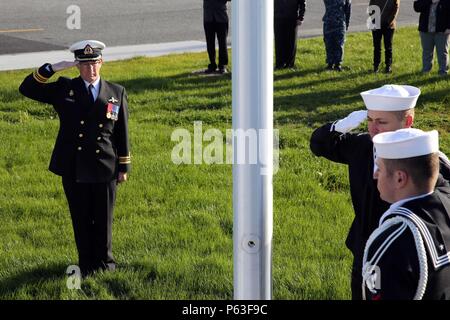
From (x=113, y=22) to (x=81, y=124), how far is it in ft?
42.1

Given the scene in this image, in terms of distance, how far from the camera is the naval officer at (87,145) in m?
6.94

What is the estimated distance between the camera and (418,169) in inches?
155

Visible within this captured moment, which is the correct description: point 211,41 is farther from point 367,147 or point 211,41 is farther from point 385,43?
point 367,147

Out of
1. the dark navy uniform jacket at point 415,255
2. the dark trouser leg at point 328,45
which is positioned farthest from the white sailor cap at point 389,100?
the dark trouser leg at point 328,45

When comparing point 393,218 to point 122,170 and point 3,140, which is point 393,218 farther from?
point 3,140

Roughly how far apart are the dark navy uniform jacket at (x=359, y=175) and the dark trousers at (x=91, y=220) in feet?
6.96

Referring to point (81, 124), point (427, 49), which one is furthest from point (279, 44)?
point (81, 124)

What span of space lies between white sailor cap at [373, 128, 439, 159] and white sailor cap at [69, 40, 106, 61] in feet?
10.7

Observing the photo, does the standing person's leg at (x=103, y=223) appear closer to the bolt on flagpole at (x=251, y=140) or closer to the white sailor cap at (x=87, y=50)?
the white sailor cap at (x=87, y=50)

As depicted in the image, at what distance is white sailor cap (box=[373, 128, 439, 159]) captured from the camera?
396 centimetres

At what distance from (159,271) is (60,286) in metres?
0.74
